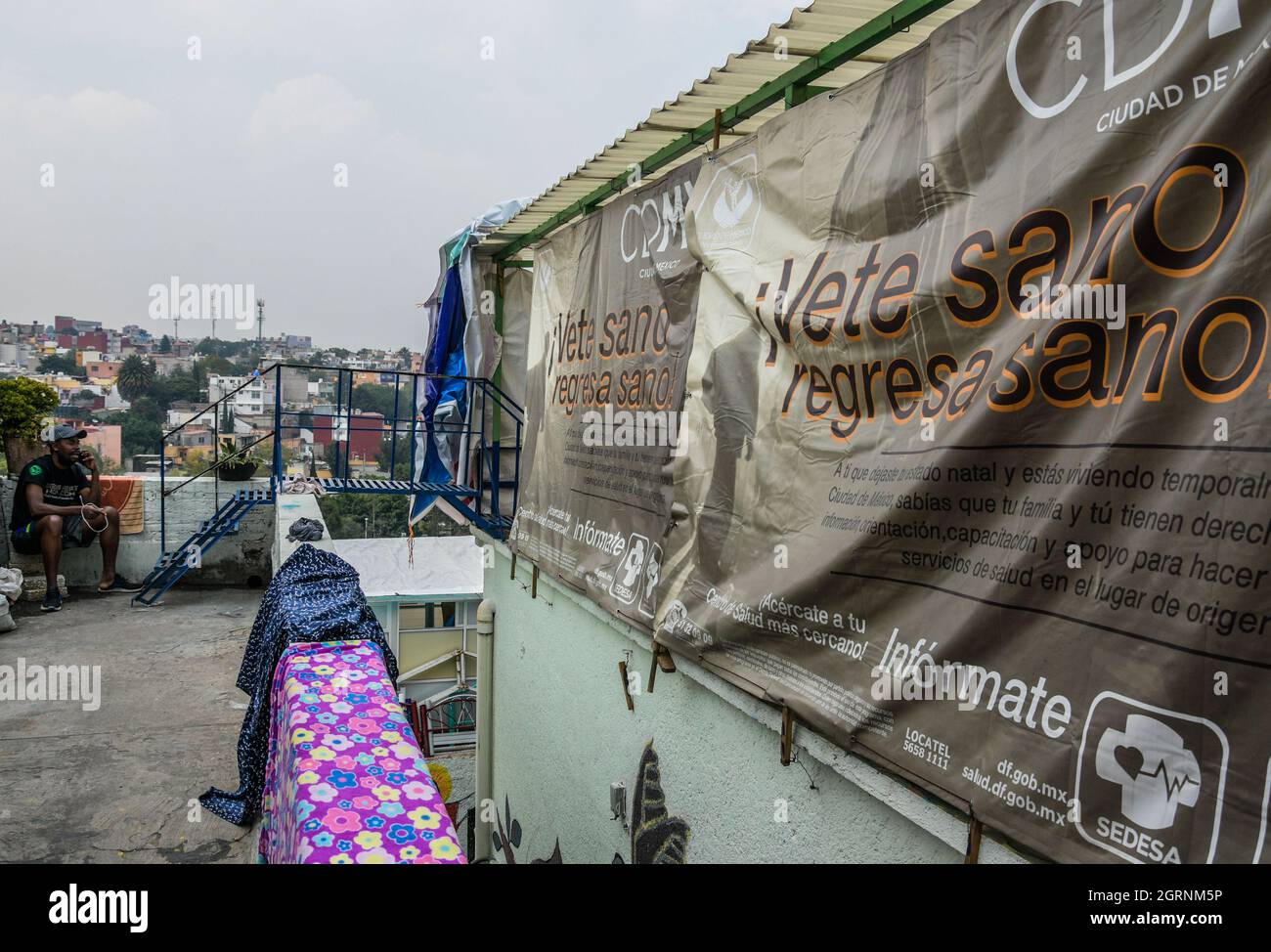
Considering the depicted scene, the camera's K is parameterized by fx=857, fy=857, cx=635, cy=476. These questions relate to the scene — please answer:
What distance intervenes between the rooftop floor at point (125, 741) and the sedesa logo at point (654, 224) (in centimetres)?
408

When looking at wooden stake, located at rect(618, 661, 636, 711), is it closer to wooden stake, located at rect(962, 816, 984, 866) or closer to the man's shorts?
wooden stake, located at rect(962, 816, 984, 866)

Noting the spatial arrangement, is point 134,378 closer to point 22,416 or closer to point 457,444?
point 22,416

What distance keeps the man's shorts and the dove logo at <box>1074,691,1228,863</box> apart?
35.0 ft

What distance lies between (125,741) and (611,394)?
4957mm

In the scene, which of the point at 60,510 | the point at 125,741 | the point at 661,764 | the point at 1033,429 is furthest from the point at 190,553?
the point at 1033,429

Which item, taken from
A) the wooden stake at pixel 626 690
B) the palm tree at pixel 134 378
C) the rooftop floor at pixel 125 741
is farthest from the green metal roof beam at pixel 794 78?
the palm tree at pixel 134 378

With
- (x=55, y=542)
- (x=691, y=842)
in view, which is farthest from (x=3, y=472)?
(x=691, y=842)

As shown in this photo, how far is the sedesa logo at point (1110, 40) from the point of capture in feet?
4.91

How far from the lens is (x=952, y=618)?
199cm

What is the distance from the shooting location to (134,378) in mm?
33594

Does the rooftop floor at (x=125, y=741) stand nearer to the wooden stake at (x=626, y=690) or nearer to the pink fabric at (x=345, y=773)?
the pink fabric at (x=345, y=773)

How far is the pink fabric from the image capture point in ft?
7.98

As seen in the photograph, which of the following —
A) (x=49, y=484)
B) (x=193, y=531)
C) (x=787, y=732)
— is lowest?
(x=193, y=531)

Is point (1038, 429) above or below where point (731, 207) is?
below
